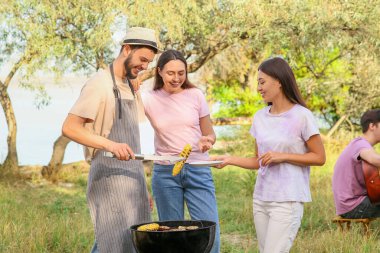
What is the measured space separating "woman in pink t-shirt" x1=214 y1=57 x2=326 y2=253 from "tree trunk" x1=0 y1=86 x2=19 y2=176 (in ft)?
30.4

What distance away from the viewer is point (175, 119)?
4.55 metres

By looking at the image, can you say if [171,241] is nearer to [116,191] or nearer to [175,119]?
[116,191]

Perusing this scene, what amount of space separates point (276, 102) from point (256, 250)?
249 cm

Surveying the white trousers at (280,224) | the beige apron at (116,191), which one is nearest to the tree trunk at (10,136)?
the beige apron at (116,191)

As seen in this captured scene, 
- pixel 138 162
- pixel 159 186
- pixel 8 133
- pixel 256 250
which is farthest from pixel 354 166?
pixel 8 133

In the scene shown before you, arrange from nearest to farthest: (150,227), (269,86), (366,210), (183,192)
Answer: (150,227)
(269,86)
(183,192)
(366,210)

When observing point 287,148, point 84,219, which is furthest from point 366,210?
point 84,219

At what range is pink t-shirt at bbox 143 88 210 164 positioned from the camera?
14.8 feet

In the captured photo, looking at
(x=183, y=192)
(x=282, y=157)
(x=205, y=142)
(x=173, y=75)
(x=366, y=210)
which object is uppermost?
(x=173, y=75)

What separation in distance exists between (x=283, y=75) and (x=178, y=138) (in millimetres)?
853

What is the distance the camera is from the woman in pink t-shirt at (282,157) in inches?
155

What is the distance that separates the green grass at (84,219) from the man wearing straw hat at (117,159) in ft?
7.39

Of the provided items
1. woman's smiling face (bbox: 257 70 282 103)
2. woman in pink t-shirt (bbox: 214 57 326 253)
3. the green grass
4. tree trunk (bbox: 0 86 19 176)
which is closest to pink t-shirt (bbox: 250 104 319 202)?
woman in pink t-shirt (bbox: 214 57 326 253)

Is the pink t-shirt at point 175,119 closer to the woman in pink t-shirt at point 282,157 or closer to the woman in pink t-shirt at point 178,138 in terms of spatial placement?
the woman in pink t-shirt at point 178,138
